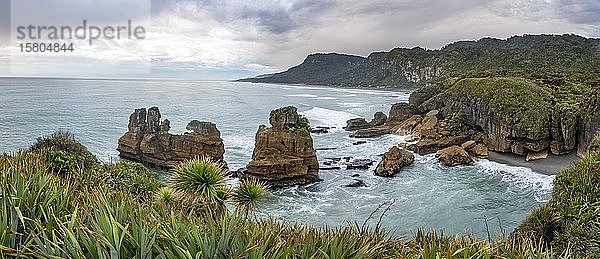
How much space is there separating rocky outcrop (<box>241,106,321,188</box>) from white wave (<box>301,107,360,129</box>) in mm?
29545

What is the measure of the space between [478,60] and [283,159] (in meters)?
83.3

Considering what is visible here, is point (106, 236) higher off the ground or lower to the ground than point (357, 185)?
higher

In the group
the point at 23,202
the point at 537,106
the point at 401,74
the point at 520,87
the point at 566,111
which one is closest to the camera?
the point at 23,202

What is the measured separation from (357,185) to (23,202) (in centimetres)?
2437

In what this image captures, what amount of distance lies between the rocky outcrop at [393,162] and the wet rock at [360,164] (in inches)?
66.3

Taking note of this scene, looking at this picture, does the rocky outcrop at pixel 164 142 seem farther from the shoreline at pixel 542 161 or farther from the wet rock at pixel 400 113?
the wet rock at pixel 400 113

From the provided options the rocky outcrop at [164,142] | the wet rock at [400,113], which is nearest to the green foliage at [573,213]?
the rocky outcrop at [164,142]

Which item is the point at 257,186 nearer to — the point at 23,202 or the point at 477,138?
the point at 23,202

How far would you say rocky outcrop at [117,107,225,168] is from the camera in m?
32.6

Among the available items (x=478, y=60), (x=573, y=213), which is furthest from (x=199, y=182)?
(x=478, y=60)

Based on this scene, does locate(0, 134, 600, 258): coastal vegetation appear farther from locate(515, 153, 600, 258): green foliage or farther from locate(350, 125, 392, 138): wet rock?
locate(350, 125, 392, 138): wet rock

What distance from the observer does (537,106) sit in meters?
38.1

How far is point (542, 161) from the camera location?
109 feet

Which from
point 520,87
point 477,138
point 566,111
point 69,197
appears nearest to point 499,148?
point 477,138
